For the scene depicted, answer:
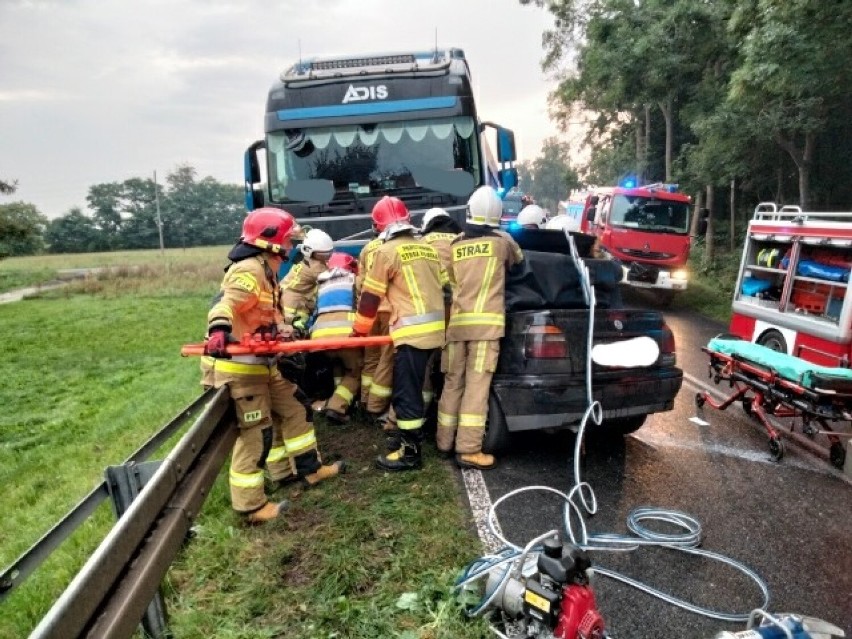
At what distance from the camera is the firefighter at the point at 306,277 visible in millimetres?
5293

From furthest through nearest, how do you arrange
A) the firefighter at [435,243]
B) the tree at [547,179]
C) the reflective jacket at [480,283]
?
the tree at [547,179] < the firefighter at [435,243] < the reflective jacket at [480,283]

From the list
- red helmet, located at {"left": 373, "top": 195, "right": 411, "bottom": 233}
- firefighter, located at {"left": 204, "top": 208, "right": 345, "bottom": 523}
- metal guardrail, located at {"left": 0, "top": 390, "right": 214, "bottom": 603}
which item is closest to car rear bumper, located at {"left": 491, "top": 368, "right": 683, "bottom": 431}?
firefighter, located at {"left": 204, "top": 208, "right": 345, "bottom": 523}

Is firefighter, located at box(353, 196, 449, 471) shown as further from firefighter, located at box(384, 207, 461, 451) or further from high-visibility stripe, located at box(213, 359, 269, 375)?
high-visibility stripe, located at box(213, 359, 269, 375)

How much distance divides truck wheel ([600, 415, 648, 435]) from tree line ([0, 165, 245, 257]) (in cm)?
7073

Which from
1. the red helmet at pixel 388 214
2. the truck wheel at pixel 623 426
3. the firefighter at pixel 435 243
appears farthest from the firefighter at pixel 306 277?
the truck wheel at pixel 623 426

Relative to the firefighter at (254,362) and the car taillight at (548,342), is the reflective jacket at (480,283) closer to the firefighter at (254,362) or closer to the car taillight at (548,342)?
the car taillight at (548,342)

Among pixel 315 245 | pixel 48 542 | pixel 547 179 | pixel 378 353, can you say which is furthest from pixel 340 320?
pixel 547 179

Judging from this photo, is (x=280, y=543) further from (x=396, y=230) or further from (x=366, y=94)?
(x=366, y=94)

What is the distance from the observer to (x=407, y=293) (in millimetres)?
4133

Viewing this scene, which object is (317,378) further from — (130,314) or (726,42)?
(726,42)

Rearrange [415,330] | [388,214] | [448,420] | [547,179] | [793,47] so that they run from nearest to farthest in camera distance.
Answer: [415,330], [448,420], [388,214], [793,47], [547,179]

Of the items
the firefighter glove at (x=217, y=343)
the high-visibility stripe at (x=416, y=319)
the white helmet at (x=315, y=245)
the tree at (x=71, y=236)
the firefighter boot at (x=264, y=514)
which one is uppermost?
the white helmet at (x=315, y=245)

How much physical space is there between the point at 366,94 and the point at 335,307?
2821 mm

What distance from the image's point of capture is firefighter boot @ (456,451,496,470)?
4.11m
